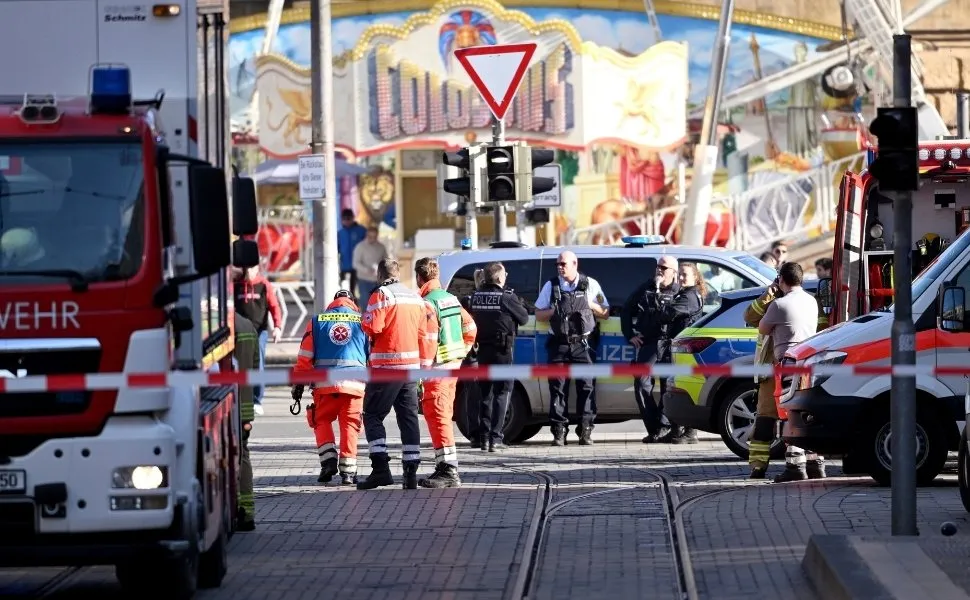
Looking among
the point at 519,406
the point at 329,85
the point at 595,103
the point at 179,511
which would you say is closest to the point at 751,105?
the point at 595,103

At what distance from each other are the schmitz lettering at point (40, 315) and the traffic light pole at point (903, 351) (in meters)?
4.29

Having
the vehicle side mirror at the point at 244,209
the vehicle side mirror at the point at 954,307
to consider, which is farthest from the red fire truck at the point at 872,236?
the vehicle side mirror at the point at 244,209

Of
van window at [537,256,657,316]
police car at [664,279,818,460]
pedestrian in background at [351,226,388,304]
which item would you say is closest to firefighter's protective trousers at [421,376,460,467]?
police car at [664,279,818,460]

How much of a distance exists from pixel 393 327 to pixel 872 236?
13.5ft

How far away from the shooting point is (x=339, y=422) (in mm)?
15055

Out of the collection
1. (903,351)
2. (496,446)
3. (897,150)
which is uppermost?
(897,150)

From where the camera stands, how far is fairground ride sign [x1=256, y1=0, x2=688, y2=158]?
29000 millimetres

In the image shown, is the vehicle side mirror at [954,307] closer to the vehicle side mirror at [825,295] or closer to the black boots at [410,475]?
the vehicle side mirror at [825,295]

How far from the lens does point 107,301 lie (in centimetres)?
883

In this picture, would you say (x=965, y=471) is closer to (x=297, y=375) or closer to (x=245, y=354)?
(x=297, y=375)

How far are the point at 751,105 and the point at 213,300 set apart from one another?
2764 cm

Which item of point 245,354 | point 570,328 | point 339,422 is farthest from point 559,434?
point 245,354

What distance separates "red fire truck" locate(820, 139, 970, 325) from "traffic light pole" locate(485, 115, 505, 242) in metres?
4.66

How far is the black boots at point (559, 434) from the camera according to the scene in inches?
713
